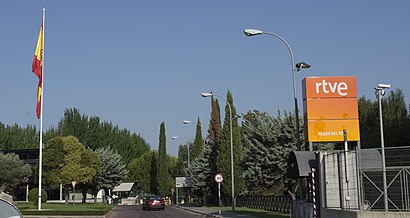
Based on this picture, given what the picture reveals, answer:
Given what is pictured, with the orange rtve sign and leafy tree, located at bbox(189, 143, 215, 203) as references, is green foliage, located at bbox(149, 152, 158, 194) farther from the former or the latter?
the orange rtve sign

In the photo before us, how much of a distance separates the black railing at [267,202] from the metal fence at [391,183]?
17080 mm

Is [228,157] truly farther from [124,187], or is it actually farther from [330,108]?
[124,187]

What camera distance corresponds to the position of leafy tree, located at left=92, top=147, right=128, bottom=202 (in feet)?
245

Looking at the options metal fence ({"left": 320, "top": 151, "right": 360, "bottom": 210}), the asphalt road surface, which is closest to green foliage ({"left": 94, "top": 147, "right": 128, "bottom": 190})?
the asphalt road surface

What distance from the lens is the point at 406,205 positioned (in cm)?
1858

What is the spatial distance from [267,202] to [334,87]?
17.3 meters

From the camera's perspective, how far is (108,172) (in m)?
75.4

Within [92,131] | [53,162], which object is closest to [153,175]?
[92,131]

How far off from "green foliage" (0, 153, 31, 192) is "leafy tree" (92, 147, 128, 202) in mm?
9444

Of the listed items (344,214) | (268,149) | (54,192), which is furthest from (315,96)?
(54,192)

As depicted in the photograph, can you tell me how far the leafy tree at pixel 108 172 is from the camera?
7469 cm

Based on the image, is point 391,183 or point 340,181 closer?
point 391,183

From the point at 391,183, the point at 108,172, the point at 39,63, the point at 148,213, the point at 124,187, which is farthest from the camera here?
the point at 124,187

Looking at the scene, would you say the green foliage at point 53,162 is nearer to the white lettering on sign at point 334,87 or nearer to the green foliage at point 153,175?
the green foliage at point 153,175
